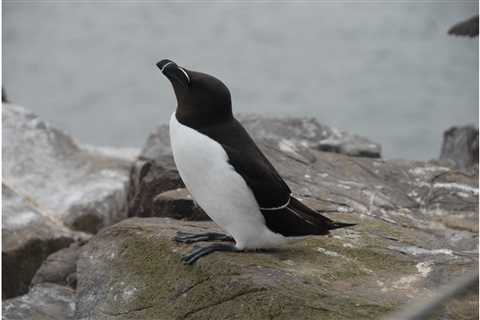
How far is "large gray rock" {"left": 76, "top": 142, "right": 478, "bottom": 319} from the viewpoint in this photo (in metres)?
3.24

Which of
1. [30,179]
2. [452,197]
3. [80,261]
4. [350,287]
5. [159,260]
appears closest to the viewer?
[350,287]

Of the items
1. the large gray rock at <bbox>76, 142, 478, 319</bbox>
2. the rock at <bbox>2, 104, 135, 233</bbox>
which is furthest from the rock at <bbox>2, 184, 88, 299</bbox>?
the large gray rock at <bbox>76, 142, 478, 319</bbox>

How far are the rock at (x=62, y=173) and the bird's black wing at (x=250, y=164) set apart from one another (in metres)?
4.06

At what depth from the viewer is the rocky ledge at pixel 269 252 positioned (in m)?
3.31

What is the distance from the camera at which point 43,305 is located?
15.4 feet

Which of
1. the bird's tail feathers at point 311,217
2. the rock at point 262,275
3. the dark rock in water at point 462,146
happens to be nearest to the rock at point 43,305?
the rock at point 262,275

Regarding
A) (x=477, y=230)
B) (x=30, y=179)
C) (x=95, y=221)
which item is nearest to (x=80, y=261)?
(x=477, y=230)

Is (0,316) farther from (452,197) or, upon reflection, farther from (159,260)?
(452,197)

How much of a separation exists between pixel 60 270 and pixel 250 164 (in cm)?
249

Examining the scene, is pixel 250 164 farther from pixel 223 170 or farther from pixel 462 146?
pixel 462 146

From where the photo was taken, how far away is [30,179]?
25.9ft

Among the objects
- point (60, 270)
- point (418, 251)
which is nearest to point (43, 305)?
point (60, 270)

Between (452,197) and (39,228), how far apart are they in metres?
3.28

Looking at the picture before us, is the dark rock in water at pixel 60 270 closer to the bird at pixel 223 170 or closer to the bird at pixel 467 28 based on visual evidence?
the bird at pixel 223 170
